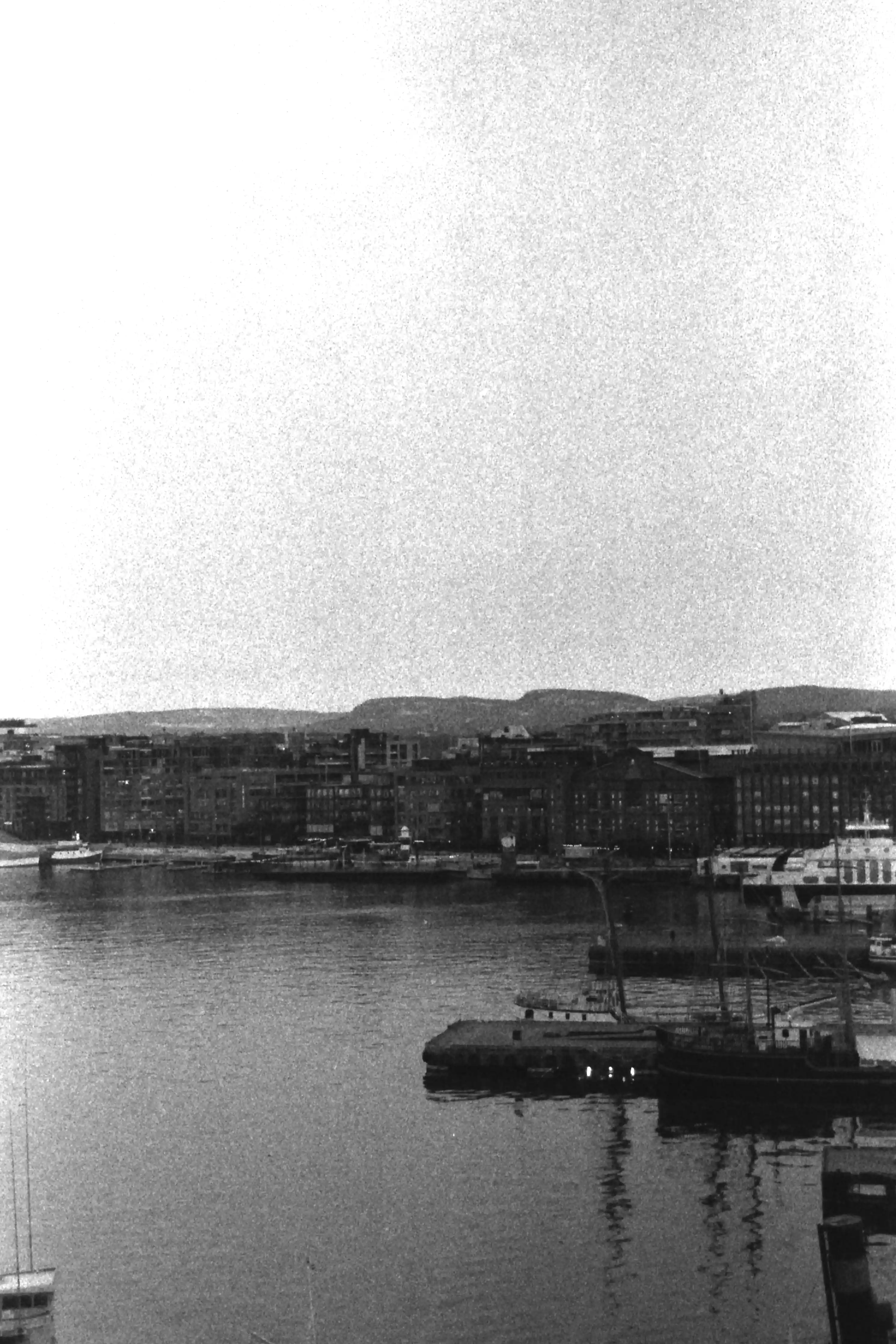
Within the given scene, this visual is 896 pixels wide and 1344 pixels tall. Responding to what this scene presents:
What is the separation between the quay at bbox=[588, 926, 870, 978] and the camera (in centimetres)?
1541

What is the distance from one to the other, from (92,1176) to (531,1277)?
255 cm

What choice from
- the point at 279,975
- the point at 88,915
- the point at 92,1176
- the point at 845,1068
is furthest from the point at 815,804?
the point at 92,1176

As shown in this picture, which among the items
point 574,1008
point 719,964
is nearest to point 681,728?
point 574,1008

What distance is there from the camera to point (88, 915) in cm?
2325

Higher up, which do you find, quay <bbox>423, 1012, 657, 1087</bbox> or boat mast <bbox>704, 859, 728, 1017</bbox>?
boat mast <bbox>704, 859, 728, 1017</bbox>

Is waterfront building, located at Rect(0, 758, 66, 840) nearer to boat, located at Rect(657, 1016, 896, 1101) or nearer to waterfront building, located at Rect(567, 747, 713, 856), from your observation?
waterfront building, located at Rect(567, 747, 713, 856)

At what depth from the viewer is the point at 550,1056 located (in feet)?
35.4

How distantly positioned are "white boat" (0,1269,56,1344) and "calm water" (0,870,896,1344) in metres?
1.10

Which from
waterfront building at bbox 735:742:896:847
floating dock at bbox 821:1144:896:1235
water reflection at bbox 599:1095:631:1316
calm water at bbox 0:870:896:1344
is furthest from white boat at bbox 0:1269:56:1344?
waterfront building at bbox 735:742:896:847

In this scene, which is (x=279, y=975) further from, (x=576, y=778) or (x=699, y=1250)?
(x=576, y=778)

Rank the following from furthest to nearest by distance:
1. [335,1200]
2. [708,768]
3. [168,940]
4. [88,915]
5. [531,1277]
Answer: [708,768] < [88,915] < [168,940] < [335,1200] < [531,1277]

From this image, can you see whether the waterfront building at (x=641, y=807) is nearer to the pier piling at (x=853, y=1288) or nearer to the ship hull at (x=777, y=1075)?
the ship hull at (x=777, y=1075)

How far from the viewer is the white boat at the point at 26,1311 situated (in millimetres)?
5414

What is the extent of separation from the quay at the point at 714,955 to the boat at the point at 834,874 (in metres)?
3.71
